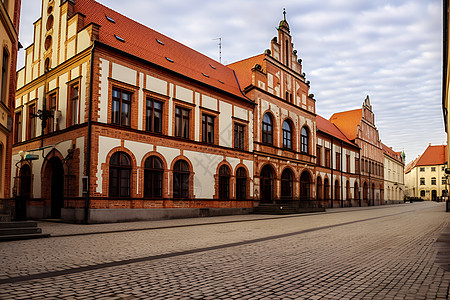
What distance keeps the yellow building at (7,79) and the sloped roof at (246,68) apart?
1905cm

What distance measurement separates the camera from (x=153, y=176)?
21.9 metres

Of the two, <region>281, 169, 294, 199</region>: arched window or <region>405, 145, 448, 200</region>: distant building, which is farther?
<region>405, 145, 448, 200</region>: distant building

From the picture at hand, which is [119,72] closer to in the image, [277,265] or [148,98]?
[148,98]

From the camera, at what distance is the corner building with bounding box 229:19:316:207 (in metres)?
31.5

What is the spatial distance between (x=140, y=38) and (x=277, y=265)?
66.9 feet

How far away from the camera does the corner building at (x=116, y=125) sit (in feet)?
63.4

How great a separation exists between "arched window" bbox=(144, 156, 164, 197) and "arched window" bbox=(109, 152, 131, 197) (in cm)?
125

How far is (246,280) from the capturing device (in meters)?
6.21

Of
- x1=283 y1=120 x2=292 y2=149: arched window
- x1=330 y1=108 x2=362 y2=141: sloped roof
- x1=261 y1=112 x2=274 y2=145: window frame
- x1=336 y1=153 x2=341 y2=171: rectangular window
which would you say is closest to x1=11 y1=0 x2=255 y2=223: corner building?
x1=261 y1=112 x2=274 y2=145: window frame

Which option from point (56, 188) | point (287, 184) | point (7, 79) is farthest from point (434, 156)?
point (7, 79)

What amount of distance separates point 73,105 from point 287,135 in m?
20.9

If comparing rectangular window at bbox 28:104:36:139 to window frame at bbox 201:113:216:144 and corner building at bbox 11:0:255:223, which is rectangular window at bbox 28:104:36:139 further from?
window frame at bbox 201:113:216:144

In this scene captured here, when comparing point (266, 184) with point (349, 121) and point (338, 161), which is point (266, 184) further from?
point (349, 121)

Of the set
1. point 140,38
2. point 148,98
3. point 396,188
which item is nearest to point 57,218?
point 148,98
